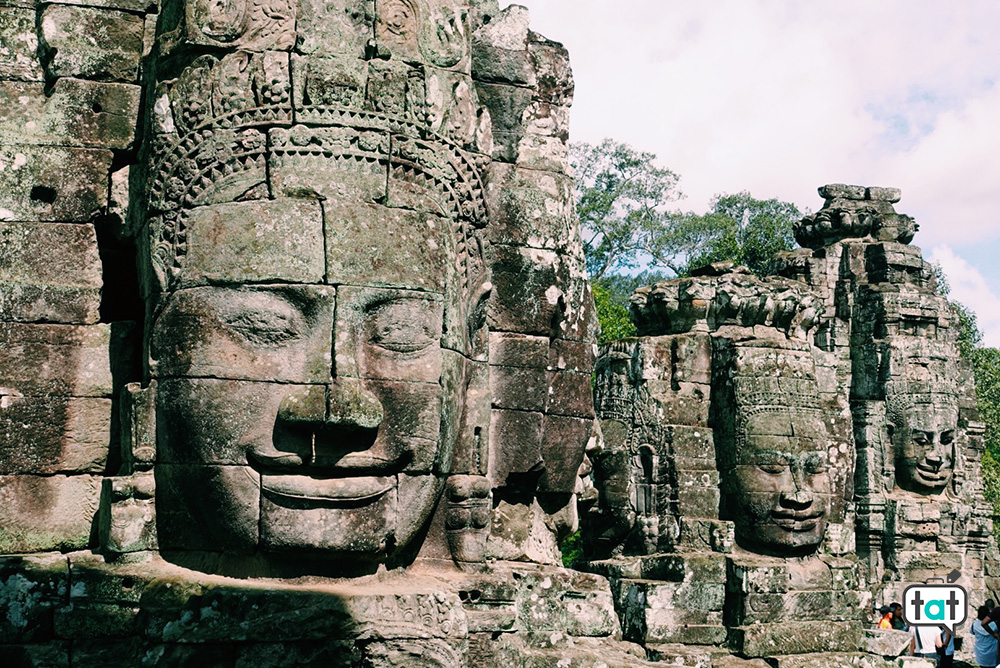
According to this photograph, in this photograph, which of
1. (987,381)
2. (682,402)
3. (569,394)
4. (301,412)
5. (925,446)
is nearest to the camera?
(301,412)

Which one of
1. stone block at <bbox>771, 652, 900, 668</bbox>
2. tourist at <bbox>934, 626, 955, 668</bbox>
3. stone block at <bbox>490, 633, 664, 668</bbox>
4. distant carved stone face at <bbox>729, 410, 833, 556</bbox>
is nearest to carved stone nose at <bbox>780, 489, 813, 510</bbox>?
distant carved stone face at <bbox>729, 410, 833, 556</bbox>

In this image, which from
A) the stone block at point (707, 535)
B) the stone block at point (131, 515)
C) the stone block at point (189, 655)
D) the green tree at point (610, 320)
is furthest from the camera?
the green tree at point (610, 320)

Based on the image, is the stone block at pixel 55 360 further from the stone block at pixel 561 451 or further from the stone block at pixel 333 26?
the stone block at pixel 561 451

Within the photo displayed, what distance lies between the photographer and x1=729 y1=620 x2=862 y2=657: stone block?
39.8 ft

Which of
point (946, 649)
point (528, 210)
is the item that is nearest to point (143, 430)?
point (528, 210)

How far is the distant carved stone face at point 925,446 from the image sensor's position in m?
19.0

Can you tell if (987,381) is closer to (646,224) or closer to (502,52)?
(646,224)

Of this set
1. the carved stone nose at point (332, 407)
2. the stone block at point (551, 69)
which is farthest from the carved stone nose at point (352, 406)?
the stone block at point (551, 69)

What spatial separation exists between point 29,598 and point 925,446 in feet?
54.2

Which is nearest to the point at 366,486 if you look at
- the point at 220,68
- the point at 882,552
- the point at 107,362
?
the point at 107,362

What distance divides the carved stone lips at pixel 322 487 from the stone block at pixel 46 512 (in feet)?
3.74

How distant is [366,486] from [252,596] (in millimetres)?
628

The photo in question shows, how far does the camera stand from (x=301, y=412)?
489cm

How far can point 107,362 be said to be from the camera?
5660 mm
